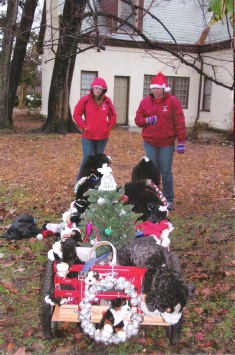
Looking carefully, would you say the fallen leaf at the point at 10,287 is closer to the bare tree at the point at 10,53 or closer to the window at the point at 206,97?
the bare tree at the point at 10,53

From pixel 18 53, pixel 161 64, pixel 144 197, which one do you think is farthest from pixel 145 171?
pixel 161 64

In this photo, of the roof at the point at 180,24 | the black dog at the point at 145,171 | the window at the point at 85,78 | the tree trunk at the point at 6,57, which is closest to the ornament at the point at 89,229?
the black dog at the point at 145,171

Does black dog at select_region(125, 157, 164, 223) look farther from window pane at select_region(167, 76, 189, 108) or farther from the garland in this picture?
window pane at select_region(167, 76, 189, 108)

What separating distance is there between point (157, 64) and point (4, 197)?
49.8 feet

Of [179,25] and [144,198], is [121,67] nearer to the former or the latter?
[179,25]

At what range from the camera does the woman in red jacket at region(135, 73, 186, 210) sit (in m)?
6.11

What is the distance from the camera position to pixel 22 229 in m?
5.48

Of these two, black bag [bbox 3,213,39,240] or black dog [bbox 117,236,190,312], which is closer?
black dog [bbox 117,236,190,312]

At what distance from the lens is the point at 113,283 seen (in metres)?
2.79

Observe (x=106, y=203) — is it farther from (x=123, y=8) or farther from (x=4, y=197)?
(x=123, y=8)

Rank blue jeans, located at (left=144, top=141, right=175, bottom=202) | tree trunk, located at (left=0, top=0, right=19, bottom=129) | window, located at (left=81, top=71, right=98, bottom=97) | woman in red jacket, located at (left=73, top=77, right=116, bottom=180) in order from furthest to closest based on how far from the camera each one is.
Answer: window, located at (left=81, top=71, right=98, bottom=97) → tree trunk, located at (left=0, top=0, right=19, bottom=129) → woman in red jacket, located at (left=73, top=77, right=116, bottom=180) → blue jeans, located at (left=144, top=141, right=175, bottom=202)

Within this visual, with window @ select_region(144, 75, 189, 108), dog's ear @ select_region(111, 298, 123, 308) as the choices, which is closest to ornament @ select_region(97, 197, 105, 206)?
dog's ear @ select_region(111, 298, 123, 308)

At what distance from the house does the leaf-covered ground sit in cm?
843

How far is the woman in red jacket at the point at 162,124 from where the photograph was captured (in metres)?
6.11
